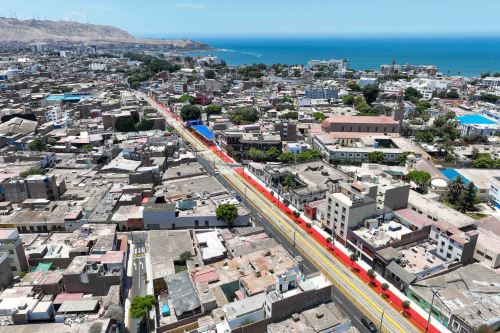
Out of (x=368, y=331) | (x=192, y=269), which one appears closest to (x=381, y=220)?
(x=368, y=331)

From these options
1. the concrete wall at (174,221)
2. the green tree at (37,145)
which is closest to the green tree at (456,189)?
the concrete wall at (174,221)

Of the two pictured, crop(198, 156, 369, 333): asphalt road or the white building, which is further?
the white building

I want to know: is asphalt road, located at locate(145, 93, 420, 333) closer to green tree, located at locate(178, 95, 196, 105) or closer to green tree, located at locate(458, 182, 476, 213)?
green tree, located at locate(458, 182, 476, 213)

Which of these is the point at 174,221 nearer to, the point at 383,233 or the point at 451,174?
the point at 383,233

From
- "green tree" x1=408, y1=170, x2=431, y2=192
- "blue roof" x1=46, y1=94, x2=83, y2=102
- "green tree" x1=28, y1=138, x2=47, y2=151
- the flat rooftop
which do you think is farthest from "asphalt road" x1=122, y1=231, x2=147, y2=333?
"blue roof" x1=46, y1=94, x2=83, y2=102

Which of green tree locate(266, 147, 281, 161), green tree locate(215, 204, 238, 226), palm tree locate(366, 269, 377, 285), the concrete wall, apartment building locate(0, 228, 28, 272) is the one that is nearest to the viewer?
apartment building locate(0, 228, 28, 272)

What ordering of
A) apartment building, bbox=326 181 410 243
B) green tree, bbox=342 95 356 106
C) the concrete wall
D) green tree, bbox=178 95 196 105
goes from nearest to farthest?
1. apartment building, bbox=326 181 410 243
2. the concrete wall
3. green tree, bbox=178 95 196 105
4. green tree, bbox=342 95 356 106

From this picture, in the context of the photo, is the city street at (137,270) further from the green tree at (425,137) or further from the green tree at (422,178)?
the green tree at (425,137)
